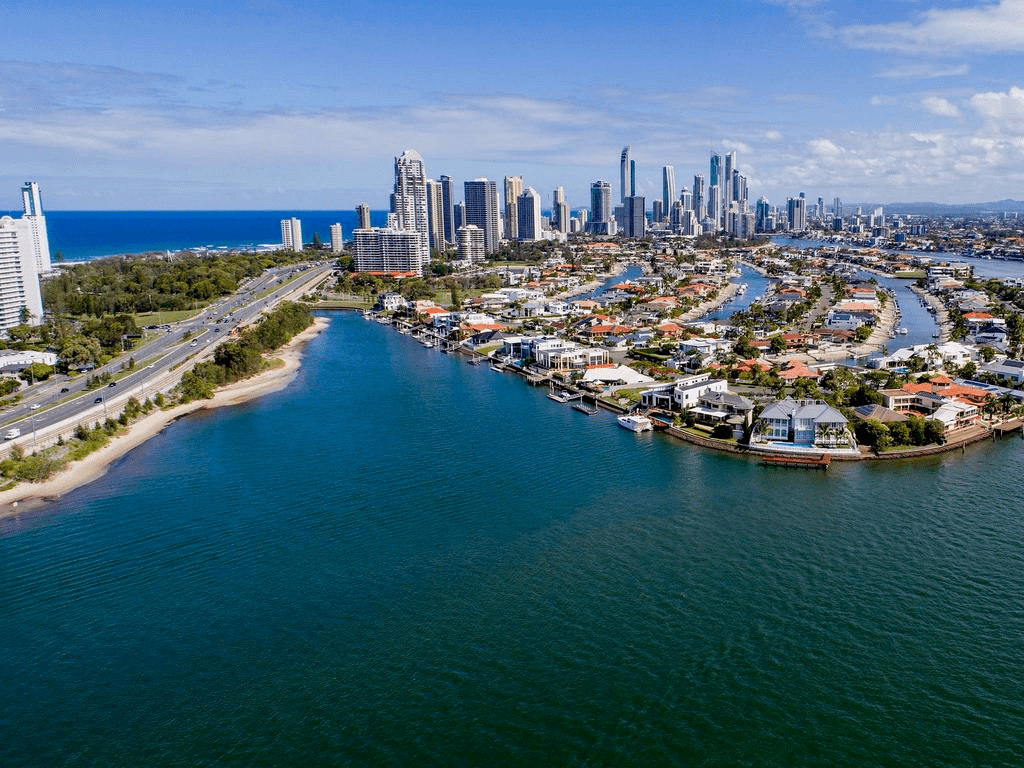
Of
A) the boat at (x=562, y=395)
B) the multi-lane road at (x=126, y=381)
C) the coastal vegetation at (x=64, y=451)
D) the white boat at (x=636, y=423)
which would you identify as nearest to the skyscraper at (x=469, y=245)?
the multi-lane road at (x=126, y=381)

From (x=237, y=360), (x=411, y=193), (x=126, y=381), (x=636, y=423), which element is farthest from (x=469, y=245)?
(x=636, y=423)

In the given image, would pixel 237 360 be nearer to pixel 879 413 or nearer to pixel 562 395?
pixel 562 395

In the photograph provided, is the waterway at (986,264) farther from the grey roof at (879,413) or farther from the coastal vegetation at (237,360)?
the coastal vegetation at (237,360)

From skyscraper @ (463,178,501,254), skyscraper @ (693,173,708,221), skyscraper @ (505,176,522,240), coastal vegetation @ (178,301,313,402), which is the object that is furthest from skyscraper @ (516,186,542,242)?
coastal vegetation @ (178,301,313,402)

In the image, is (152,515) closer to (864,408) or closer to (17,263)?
(864,408)

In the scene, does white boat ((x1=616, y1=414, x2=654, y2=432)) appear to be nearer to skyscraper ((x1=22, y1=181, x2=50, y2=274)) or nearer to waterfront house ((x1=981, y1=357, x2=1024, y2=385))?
waterfront house ((x1=981, y1=357, x2=1024, y2=385))

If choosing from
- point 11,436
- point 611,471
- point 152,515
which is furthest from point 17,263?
point 611,471

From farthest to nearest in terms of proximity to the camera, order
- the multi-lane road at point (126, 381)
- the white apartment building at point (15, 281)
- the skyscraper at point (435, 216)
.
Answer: the skyscraper at point (435, 216)
the white apartment building at point (15, 281)
the multi-lane road at point (126, 381)
